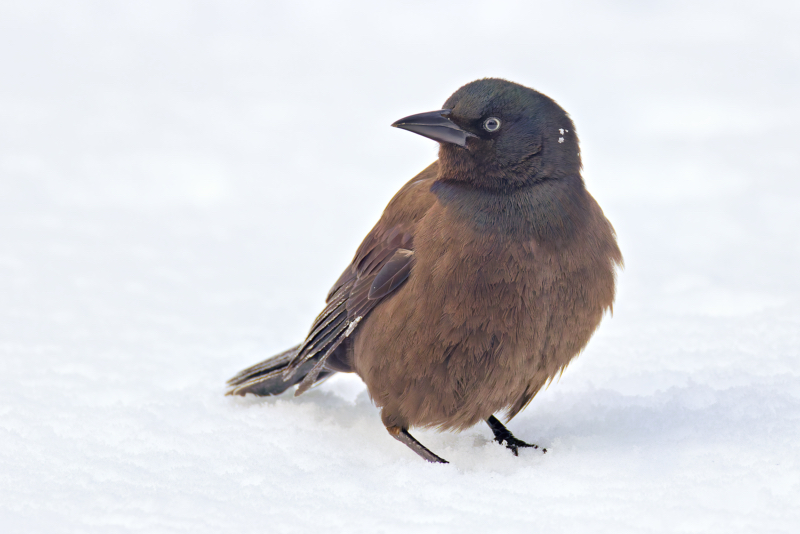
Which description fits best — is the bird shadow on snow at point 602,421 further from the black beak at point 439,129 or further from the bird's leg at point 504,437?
the black beak at point 439,129

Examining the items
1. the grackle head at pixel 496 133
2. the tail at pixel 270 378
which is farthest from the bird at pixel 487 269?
the tail at pixel 270 378

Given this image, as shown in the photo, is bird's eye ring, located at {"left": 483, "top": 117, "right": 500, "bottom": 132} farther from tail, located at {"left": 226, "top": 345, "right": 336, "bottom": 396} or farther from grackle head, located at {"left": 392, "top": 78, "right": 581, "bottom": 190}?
tail, located at {"left": 226, "top": 345, "right": 336, "bottom": 396}

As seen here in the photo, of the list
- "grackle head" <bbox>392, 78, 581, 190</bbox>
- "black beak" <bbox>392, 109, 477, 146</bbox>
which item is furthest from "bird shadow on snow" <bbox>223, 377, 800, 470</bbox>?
"black beak" <bbox>392, 109, 477, 146</bbox>

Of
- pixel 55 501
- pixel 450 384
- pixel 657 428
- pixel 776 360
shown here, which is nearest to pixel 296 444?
pixel 450 384

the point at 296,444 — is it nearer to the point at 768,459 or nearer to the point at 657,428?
the point at 657,428

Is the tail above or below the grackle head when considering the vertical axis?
below
